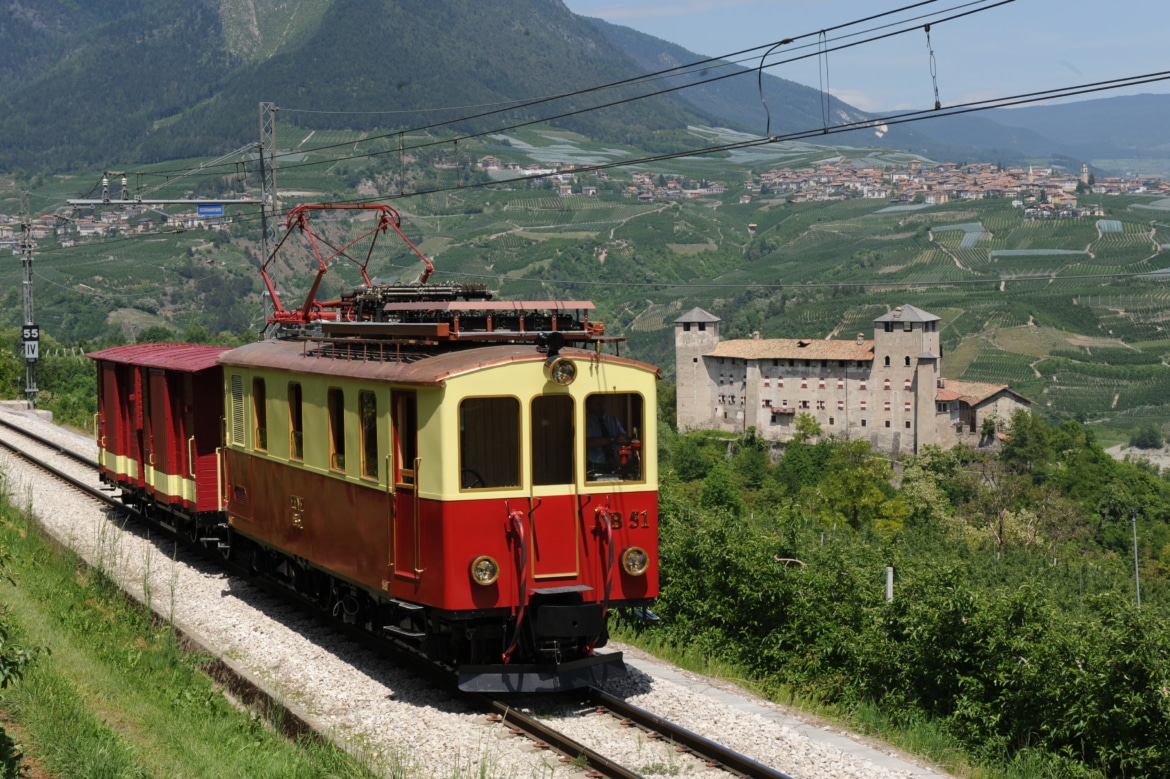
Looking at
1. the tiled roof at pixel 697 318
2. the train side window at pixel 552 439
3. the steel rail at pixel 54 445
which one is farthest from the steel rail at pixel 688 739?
the tiled roof at pixel 697 318

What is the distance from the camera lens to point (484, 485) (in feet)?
37.6

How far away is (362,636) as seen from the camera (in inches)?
531

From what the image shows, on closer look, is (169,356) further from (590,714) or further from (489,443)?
→ (590,714)

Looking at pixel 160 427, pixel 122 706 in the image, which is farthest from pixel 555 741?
pixel 160 427

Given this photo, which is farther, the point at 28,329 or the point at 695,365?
the point at 695,365

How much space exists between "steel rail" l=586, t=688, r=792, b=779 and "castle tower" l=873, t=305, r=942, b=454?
417ft

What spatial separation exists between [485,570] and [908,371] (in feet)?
426

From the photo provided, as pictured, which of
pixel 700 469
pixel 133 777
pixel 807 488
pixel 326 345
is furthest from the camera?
pixel 700 469

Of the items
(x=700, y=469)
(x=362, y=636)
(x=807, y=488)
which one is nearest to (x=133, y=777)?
(x=362, y=636)

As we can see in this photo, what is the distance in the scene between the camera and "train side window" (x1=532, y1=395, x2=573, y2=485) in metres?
11.6

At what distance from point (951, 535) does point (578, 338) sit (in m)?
72.5

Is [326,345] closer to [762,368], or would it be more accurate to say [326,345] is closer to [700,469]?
[700,469]

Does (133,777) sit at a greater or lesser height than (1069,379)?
greater

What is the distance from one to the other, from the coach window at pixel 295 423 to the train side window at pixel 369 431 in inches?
68.6
